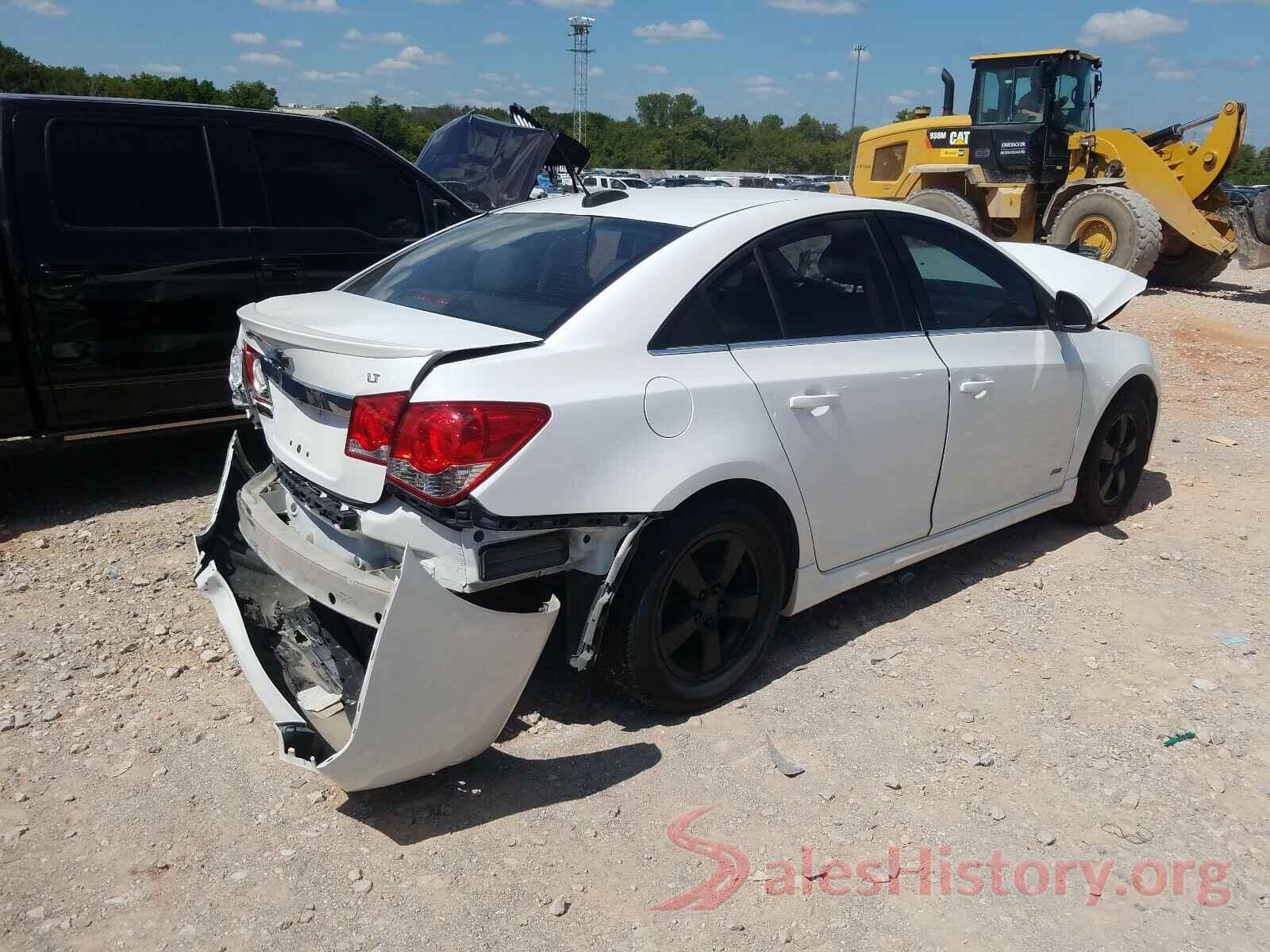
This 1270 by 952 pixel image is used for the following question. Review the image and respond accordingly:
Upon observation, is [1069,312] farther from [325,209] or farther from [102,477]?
[102,477]

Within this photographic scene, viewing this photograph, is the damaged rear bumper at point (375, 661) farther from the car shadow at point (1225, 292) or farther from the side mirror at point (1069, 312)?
the car shadow at point (1225, 292)

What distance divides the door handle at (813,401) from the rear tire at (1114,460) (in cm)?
210

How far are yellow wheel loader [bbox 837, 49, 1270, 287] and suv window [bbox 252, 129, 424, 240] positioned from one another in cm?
973

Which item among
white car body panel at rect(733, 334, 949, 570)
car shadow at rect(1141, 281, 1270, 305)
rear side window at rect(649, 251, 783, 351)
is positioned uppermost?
rear side window at rect(649, 251, 783, 351)

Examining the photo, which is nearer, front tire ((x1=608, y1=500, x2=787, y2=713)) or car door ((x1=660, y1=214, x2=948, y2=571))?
front tire ((x1=608, y1=500, x2=787, y2=713))

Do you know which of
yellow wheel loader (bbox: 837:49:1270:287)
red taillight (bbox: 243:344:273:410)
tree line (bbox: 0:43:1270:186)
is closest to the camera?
red taillight (bbox: 243:344:273:410)

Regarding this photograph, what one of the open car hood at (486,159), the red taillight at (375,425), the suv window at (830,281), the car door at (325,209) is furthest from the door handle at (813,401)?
the open car hood at (486,159)

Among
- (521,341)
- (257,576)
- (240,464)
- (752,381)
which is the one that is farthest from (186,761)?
(752,381)

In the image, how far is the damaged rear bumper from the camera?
2551 mm

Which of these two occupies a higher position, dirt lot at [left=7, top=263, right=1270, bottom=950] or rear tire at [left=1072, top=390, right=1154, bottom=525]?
rear tire at [left=1072, top=390, right=1154, bottom=525]

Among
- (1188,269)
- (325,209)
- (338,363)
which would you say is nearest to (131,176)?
(325,209)

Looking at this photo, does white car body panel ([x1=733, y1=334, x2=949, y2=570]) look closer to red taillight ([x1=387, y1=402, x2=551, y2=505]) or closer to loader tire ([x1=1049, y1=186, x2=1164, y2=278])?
red taillight ([x1=387, y1=402, x2=551, y2=505])

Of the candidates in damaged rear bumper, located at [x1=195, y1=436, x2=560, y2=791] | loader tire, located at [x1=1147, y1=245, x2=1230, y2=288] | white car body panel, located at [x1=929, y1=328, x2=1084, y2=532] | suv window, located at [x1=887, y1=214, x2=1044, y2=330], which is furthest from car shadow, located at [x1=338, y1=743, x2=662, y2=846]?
loader tire, located at [x1=1147, y1=245, x2=1230, y2=288]

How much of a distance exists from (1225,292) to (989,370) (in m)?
13.5
